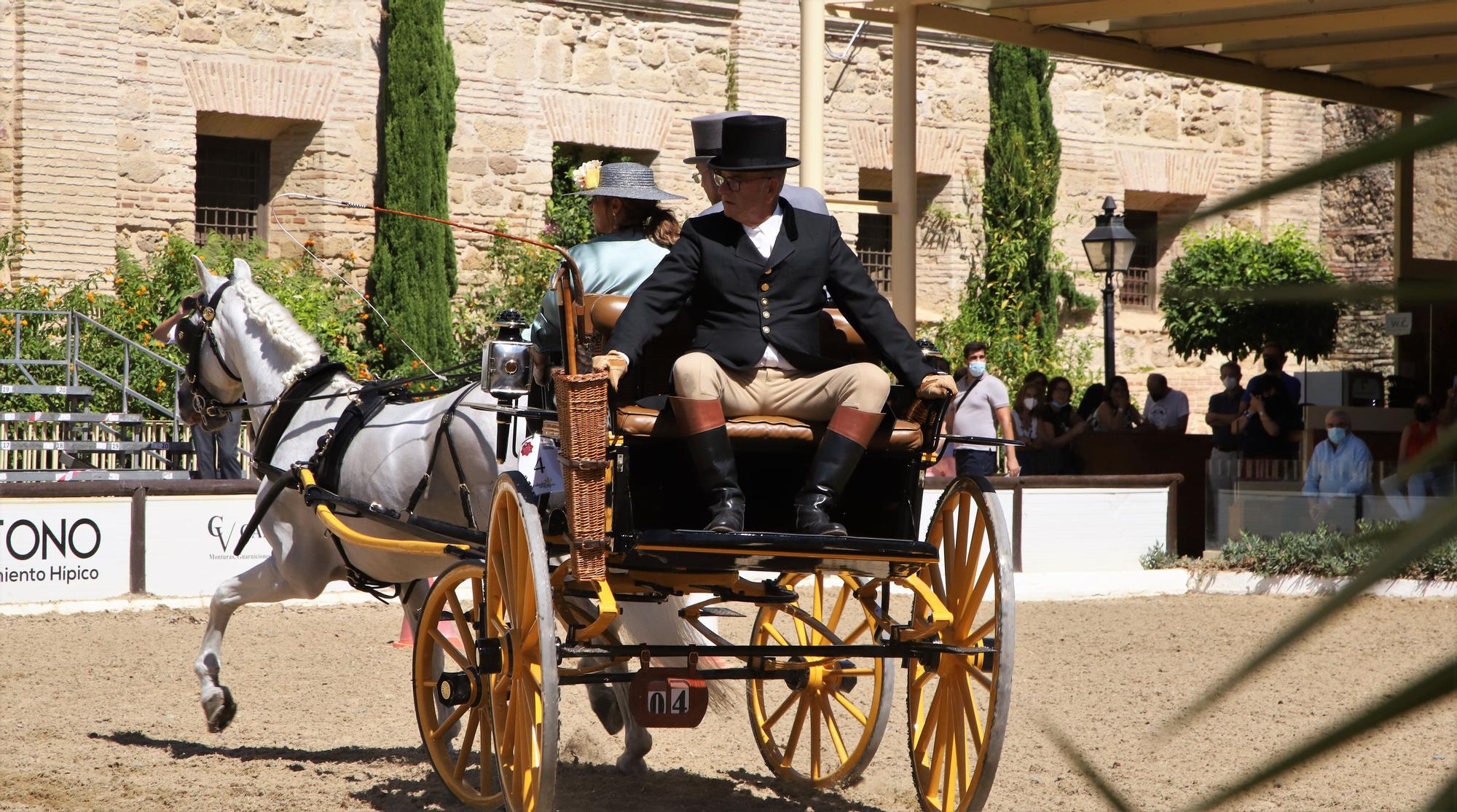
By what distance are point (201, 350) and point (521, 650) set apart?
11.3ft

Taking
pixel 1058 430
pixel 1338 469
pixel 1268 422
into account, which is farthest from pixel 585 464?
pixel 1058 430

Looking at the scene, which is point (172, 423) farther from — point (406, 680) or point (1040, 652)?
point (1040, 652)

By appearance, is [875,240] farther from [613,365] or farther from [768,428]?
[613,365]

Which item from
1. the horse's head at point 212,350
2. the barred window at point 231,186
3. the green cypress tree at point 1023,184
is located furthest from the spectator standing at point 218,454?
the green cypress tree at point 1023,184

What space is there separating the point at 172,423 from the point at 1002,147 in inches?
460

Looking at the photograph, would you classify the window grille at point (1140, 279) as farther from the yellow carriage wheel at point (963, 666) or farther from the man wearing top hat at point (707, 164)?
the yellow carriage wheel at point (963, 666)

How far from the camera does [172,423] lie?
51.2ft

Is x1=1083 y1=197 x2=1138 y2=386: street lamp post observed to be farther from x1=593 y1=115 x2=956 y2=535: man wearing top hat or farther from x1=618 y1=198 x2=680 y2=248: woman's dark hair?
x1=593 y1=115 x2=956 y2=535: man wearing top hat

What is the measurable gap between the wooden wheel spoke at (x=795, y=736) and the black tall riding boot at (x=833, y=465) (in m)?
1.49

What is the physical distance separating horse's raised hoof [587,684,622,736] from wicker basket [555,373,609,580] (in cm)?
172

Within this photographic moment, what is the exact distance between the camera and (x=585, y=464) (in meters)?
4.36

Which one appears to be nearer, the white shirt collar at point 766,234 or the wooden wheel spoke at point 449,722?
the white shirt collar at point 766,234

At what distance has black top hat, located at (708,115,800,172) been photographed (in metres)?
4.86

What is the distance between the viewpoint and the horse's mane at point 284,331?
23.1ft
